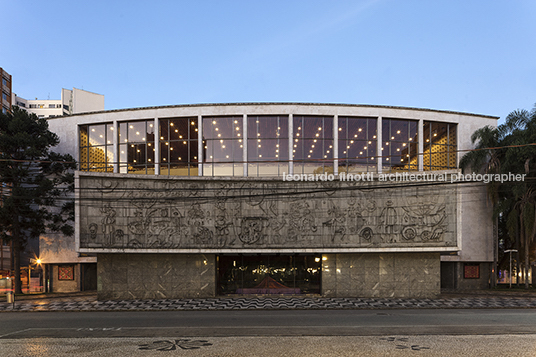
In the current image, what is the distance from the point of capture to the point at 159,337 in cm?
1201

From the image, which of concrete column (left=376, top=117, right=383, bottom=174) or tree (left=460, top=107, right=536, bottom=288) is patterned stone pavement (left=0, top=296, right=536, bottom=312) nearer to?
tree (left=460, top=107, right=536, bottom=288)

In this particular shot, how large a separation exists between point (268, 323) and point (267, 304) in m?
4.64

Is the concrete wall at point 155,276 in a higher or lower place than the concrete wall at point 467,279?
higher

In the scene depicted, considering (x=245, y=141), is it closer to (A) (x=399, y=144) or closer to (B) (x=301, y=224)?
(B) (x=301, y=224)

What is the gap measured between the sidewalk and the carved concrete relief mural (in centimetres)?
333

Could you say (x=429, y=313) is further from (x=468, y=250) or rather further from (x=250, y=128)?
(x=250, y=128)

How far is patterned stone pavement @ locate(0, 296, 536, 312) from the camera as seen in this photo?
17953mm

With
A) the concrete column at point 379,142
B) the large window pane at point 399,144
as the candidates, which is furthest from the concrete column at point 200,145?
the large window pane at point 399,144

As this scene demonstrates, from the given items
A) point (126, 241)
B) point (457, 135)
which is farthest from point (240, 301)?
point (457, 135)

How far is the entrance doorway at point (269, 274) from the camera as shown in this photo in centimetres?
2162

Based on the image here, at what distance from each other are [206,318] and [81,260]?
59.3ft

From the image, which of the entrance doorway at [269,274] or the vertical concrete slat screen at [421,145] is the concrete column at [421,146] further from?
the entrance doorway at [269,274]

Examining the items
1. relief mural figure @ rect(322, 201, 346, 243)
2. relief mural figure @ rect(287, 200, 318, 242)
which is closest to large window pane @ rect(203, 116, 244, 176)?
relief mural figure @ rect(287, 200, 318, 242)

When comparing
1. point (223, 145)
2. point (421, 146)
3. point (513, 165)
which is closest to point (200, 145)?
point (223, 145)
